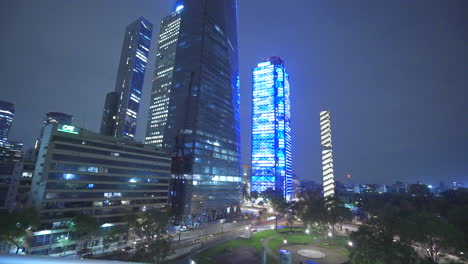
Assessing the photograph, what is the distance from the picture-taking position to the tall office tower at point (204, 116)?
10850 cm

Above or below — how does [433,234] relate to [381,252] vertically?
above

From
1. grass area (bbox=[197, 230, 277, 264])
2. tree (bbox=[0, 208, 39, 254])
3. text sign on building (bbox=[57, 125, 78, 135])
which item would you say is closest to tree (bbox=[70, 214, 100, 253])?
tree (bbox=[0, 208, 39, 254])

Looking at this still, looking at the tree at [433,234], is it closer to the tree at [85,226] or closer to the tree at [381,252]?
the tree at [381,252]

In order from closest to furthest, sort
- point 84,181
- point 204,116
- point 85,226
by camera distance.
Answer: point 85,226 < point 84,181 < point 204,116

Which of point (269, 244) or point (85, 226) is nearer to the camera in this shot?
point (85, 226)

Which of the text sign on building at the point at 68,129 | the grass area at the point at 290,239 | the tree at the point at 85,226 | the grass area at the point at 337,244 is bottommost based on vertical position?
the grass area at the point at 290,239

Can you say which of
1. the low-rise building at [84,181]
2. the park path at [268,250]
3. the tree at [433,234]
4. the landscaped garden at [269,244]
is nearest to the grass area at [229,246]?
the landscaped garden at [269,244]

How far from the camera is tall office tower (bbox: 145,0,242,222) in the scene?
356ft

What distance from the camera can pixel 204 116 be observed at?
388 feet

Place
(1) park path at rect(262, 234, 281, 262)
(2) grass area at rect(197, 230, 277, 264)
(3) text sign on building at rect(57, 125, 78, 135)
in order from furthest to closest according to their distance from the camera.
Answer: (3) text sign on building at rect(57, 125, 78, 135)
(1) park path at rect(262, 234, 281, 262)
(2) grass area at rect(197, 230, 277, 264)

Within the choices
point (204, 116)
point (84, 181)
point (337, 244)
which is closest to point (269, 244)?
point (337, 244)

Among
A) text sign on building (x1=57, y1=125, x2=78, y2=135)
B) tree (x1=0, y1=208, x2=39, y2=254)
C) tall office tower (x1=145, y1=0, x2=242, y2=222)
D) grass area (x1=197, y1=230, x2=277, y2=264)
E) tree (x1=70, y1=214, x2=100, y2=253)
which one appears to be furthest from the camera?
tall office tower (x1=145, y1=0, x2=242, y2=222)

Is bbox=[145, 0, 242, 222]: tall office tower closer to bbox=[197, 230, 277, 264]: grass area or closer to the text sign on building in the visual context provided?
bbox=[197, 230, 277, 264]: grass area

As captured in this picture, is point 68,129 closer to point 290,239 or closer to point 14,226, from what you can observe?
point 14,226
